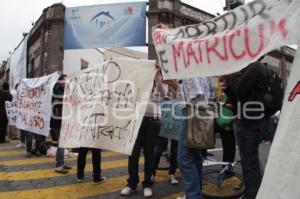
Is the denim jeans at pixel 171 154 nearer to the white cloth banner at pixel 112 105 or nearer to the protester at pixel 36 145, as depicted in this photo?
the white cloth banner at pixel 112 105

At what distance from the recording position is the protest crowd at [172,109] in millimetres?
3722

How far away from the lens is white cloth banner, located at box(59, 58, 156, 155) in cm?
495

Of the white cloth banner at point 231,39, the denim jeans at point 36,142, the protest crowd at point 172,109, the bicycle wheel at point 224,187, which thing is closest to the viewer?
the white cloth banner at point 231,39

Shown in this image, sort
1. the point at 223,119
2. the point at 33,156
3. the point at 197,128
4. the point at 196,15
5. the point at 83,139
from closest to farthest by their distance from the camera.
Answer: the point at 197,128 → the point at 223,119 → the point at 83,139 → the point at 33,156 → the point at 196,15

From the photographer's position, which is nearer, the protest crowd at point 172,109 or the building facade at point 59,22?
the protest crowd at point 172,109

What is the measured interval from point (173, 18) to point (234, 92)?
14.1 meters

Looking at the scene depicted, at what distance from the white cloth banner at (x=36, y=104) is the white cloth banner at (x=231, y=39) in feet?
14.6

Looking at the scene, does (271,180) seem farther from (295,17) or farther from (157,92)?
(157,92)

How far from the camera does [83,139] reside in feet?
17.8

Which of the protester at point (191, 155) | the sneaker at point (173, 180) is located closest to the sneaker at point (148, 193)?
the sneaker at point (173, 180)

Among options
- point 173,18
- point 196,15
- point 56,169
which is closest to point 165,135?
point 56,169

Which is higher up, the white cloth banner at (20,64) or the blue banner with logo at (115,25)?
the blue banner with logo at (115,25)

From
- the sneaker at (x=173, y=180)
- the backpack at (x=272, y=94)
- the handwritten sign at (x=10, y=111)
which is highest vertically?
the backpack at (x=272, y=94)

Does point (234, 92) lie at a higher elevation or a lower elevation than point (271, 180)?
higher
